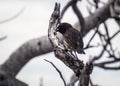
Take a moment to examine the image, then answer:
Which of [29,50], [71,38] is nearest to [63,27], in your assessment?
[71,38]

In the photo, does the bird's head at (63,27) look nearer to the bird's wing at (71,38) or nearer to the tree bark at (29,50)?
the bird's wing at (71,38)

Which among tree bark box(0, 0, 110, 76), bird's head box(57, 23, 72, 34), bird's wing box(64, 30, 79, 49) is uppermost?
bird's head box(57, 23, 72, 34)

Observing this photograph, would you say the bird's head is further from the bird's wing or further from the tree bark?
the tree bark

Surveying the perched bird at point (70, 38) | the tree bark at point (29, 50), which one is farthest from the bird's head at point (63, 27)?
the tree bark at point (29, 50)

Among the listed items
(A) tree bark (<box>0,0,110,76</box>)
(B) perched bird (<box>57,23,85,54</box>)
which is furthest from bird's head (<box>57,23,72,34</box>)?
(A) tree bark (<box>0,0,110,76</box>)

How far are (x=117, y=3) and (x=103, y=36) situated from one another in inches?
21.9

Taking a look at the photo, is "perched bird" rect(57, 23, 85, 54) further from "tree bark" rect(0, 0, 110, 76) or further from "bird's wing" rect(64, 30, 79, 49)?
"tree bark" rect(0, 0, 110, 76)

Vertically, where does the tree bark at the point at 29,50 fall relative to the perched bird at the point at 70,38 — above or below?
below

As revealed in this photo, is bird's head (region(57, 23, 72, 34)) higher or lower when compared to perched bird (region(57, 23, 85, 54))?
higher

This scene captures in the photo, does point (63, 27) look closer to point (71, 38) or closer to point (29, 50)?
point (71, 38)

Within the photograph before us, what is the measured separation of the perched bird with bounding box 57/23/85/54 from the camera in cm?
86

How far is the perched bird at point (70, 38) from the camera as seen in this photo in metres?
0.86

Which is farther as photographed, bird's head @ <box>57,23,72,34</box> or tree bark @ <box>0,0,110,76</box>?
tree bark @ <box>0,0,110,76</box>

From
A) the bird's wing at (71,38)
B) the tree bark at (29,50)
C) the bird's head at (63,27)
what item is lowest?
the tree bark at (29,50)
